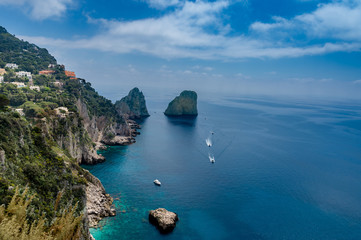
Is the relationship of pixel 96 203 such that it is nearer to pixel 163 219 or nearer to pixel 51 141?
pixel 163 219

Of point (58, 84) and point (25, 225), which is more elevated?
point (58, 84)

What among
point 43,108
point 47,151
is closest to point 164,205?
point 47,151

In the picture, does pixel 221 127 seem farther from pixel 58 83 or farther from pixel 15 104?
pixel 15 104

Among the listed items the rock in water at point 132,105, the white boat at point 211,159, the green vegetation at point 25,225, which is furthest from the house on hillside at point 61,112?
the rock in water at point 132,105

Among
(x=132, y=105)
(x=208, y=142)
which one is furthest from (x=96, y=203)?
(x=132, y=105)

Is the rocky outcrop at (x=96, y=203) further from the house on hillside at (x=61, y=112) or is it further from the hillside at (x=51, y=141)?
the house on hillside at (x=61, y=112)

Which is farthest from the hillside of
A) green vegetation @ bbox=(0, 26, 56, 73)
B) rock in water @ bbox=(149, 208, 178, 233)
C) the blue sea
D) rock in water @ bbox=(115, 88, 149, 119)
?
rock in water @ bbox=(115, 88, 149, 119)

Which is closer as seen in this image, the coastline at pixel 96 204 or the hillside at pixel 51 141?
the hillside at pixel 51 141

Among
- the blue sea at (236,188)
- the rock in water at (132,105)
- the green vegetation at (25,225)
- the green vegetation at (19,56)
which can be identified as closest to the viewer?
the green vegetation at (25,225)
